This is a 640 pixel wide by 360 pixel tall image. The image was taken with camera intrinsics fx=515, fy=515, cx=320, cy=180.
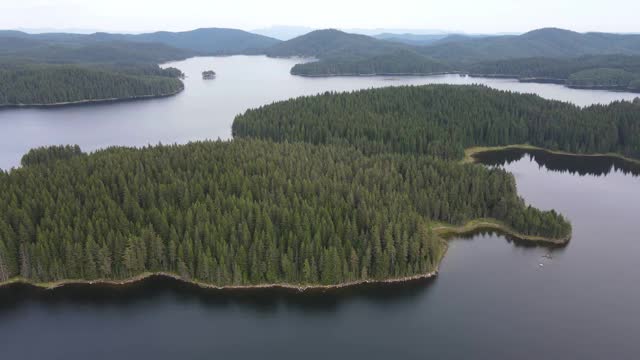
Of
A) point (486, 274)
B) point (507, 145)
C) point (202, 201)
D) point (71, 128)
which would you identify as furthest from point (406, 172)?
point (71, 128)

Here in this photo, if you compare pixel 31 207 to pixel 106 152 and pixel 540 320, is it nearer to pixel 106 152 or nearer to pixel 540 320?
pixel 106 152

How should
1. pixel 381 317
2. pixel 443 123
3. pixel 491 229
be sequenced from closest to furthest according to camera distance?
pixel 381 317 < pixel 491 229 < pixel 443 123

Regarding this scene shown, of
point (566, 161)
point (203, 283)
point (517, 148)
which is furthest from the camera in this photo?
point (517, 148)

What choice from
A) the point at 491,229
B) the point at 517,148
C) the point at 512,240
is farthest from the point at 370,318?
the point at 517,148

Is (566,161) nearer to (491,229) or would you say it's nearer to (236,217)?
(491,229)

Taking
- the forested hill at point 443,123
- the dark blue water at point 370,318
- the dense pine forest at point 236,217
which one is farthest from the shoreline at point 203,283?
the forested hill at point 443,123

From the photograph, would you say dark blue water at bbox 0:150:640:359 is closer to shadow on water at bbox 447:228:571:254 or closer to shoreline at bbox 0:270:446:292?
shoreline at bbox 0:270:446:292
